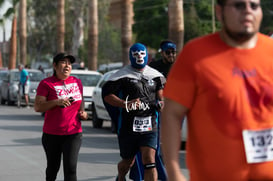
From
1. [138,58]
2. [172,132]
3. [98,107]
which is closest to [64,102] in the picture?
[138,58]

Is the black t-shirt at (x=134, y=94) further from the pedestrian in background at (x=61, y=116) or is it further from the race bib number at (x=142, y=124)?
the pedestrian in background at (x=61, y=116)

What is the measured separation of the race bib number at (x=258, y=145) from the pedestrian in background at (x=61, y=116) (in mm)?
4328

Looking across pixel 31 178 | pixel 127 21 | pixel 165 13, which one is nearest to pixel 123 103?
pixel 31 178

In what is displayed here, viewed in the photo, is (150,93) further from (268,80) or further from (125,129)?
(268,80)

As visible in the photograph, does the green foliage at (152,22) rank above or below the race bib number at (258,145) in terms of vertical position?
above

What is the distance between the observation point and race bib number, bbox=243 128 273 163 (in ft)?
12.4

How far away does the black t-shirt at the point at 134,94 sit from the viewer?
848 cm

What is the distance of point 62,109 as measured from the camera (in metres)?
8.26

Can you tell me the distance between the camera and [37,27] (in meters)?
82.2

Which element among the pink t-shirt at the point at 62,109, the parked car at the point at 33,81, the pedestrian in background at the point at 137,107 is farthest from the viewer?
the parked car at the point at 33,81

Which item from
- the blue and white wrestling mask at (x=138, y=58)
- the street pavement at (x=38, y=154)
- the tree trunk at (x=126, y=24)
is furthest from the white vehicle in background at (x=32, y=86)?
the blue and white wrestling mask at (x=138, y=58)

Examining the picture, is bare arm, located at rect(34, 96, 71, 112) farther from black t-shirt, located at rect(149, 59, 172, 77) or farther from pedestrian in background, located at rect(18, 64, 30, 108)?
pedestrian in background, located at rect(18, 64, 30, 108)

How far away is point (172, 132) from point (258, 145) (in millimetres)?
457

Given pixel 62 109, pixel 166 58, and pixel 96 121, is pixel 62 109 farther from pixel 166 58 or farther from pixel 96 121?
pixel 96 121
